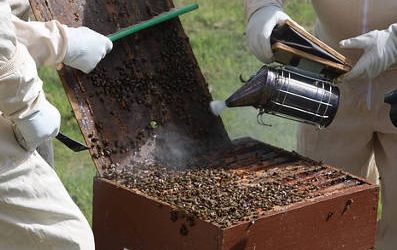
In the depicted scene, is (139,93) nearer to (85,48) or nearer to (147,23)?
(147,23)

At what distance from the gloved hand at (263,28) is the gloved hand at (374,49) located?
0.31 m

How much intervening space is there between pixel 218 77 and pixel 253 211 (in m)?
3.60

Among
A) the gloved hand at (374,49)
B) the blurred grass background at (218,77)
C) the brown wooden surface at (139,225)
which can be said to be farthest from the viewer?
the blurred grass background at (218,77)

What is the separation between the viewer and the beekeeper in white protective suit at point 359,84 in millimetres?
3992

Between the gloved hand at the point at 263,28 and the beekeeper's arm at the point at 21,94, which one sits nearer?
the beekeeper's arm at the point at 21,94

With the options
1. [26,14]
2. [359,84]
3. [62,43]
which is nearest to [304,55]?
[359,84]

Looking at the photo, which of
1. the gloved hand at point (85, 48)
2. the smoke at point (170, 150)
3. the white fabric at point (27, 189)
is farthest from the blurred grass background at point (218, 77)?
the white fabric at point (27, 189)

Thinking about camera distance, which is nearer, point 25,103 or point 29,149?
point 25,103

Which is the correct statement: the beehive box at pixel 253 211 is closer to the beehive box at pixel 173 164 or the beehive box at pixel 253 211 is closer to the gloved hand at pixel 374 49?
the beehive box at pixel 173 164

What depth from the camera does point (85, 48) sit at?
351 centimetres

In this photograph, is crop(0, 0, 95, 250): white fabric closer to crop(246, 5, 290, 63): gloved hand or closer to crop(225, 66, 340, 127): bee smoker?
crop(225, 66, 340, 127): bee smoker

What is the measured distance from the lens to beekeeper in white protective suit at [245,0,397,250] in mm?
3992

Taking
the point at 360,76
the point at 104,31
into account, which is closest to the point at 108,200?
the point at 104,31

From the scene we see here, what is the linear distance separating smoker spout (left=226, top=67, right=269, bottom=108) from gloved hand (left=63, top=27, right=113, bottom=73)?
0.59 metres
